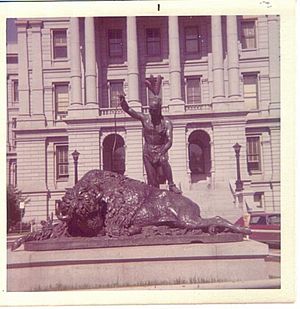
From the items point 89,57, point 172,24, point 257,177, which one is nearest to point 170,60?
point 172,24

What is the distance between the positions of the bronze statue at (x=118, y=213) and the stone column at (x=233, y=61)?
2016mm

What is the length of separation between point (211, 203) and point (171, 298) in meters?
1.69

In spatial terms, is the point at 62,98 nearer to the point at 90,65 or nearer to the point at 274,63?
the point at 90,65

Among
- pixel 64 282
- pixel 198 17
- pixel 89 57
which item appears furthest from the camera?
pixel 89 57

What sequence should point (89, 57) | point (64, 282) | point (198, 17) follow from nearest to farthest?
point (64, 282)
point (198, 17)
point (89, 57)

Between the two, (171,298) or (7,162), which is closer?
(171,298)

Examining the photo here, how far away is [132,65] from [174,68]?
27.0 inches

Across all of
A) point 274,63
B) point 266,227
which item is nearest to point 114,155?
point 266,227

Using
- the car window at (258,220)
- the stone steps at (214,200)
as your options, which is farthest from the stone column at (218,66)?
the car window at (258,220)

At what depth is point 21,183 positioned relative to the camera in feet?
35.3

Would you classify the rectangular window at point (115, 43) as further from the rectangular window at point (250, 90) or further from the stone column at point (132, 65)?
the rectangular window at point (250, 90)

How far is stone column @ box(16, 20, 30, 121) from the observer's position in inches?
426

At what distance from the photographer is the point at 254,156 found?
35.5ft

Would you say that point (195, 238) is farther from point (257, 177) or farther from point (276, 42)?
point (276, 42)
